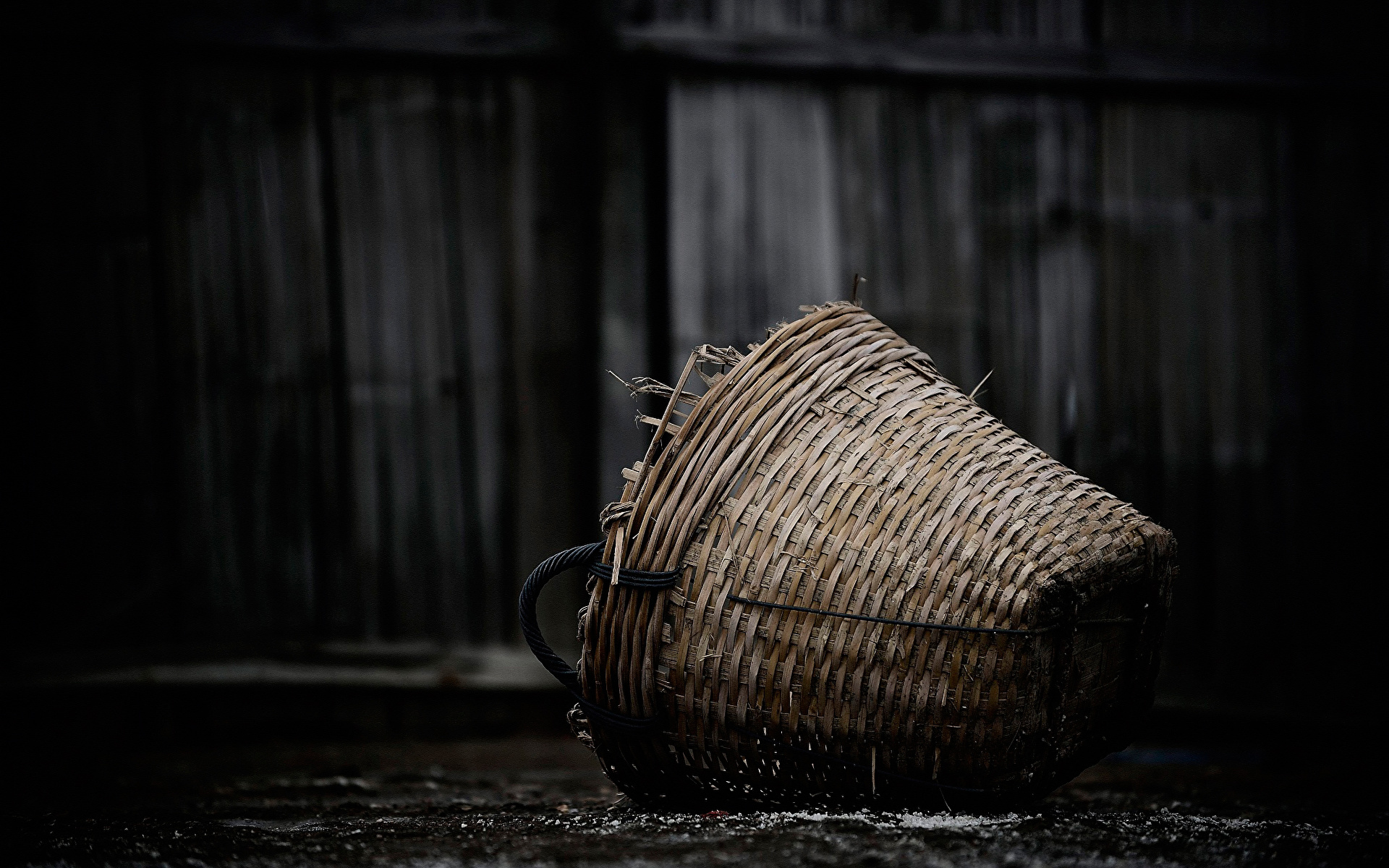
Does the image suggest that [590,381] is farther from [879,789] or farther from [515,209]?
[879,789]

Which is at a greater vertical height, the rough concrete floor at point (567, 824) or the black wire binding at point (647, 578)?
Result: the black wire binding at point (647, 578)

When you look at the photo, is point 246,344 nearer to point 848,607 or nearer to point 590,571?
point 590,571

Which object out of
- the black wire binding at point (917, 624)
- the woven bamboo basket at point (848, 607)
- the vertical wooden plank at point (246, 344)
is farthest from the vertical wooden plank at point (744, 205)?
the black wire binding at point (917, 624)

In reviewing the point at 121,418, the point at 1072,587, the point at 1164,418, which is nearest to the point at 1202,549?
the point at 1164,418

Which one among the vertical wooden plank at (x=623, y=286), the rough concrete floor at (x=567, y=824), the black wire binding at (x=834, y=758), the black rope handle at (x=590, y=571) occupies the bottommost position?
the rough concrete floor at (x=567, y=824)

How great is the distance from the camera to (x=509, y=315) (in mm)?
2688

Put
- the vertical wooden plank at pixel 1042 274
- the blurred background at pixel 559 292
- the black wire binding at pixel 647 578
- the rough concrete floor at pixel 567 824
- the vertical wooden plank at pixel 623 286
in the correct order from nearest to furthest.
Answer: the rough concrete floor at pixel 567 824 → the black wire binding at pixel 647 578 → the blurred background at pixel 559 292 → the vertical wooden plank at pixel 623 286 → the vertical wooden plank at pixel 1042 274

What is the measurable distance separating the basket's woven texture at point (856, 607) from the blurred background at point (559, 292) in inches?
47.4

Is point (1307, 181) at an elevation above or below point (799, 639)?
above

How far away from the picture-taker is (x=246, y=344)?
8.50 ft

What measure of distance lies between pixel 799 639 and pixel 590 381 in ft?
4.82

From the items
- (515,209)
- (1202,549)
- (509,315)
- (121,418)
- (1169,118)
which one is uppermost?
(1169,118)

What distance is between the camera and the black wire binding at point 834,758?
1373 millimetres

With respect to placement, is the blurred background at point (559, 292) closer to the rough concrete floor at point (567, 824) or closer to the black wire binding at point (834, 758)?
the rough concrete floor at point (567, 824)
